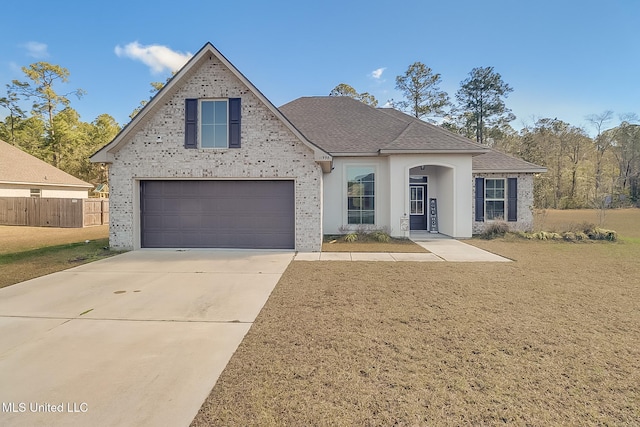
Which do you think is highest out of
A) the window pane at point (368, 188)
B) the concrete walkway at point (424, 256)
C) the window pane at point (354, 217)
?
the window pane at point (368, 188)

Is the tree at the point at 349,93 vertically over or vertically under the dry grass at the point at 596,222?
over

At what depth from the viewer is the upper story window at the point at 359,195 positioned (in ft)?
44.1

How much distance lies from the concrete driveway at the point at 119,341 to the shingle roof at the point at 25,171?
67.3 ft

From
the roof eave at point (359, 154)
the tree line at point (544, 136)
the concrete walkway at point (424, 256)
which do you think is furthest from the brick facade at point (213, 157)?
the tree line at point (544, 136)

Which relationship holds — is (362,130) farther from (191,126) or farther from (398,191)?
(191,126)

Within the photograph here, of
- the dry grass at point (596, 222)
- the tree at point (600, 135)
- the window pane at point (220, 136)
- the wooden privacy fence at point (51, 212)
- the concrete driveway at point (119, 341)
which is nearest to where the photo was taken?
the concrete driveway at point (119, 341)

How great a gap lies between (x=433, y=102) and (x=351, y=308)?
30.9 meters

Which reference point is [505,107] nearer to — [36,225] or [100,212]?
[100,212]

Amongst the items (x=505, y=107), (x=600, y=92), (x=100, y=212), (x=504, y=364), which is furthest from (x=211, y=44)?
(x=505, y=107)

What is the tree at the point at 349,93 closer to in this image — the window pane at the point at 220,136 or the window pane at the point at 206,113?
the window pane at the point at 206,113

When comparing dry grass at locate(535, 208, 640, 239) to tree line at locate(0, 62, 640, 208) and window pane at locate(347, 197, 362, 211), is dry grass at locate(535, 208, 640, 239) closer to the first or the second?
tree line at locate(0, 62, 640, 208)

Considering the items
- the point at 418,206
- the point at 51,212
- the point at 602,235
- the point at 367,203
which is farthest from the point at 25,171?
the point at 602,235

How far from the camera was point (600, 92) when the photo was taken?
18.2m

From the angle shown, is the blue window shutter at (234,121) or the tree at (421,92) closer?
the blue window shutter at (234,121)
